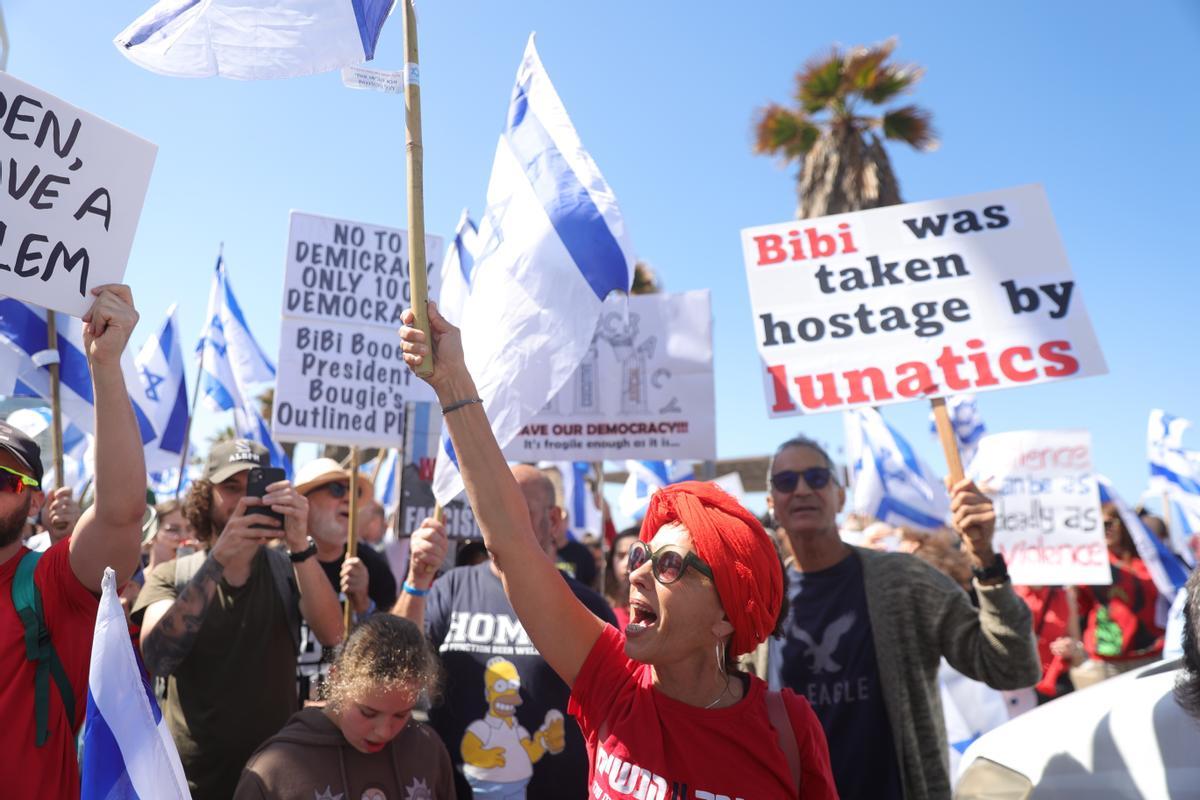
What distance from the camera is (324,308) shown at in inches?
231

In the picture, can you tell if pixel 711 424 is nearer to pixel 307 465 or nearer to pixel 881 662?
pixel 307 465

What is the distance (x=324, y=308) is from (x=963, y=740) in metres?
4.46

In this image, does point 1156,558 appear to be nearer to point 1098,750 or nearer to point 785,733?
point 1098,750

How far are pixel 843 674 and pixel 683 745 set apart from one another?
139 centimetres

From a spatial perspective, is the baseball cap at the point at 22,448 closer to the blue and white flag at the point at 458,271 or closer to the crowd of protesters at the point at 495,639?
the crowd of protesters at the point at 495,639

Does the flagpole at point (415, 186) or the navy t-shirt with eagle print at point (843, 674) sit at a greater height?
the flagpole at point (415, 186)

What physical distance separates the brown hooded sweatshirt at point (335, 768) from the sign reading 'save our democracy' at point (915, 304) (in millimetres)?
1908

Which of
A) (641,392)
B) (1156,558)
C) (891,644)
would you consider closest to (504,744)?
(891,644)

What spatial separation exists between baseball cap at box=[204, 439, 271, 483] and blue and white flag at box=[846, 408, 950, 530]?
5.02 m

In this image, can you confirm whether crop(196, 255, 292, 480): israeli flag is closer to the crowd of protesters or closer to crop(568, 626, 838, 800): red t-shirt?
the crowd of protesters

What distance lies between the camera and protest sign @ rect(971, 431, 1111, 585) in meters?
6.77

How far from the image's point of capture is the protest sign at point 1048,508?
6.77 metres

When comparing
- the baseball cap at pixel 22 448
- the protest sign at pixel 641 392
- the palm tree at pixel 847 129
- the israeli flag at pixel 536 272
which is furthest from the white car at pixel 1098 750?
the palm tree at pixel 847 129

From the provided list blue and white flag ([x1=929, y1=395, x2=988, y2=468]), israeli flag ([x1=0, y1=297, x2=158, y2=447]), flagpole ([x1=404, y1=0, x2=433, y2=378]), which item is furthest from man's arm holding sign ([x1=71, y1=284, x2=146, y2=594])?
blue and white flag ([x1=929, y1=395, x2=988, y2=468])
